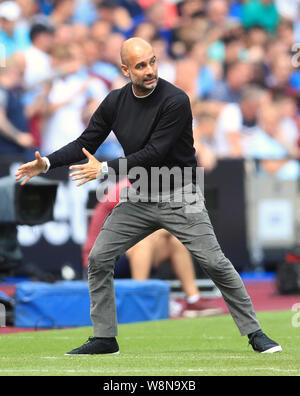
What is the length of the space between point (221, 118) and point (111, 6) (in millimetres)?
2614

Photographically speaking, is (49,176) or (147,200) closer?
(147,200)

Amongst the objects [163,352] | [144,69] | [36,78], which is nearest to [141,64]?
[144,69]

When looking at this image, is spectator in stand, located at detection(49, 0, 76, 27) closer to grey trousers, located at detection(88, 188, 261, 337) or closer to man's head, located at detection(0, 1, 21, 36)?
man's head, located at detection(0, 1, 21, 36)

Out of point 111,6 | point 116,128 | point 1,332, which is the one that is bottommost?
point 1,332

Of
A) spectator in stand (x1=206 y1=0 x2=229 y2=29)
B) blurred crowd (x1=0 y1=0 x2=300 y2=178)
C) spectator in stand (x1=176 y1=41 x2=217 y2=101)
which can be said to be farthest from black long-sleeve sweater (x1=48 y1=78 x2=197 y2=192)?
spectator in stand (x1=206 y1=0 x2=229 y2=29)

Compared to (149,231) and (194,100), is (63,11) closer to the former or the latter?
(194,100)

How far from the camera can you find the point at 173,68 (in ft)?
52.0

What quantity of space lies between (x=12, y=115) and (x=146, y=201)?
300 inches

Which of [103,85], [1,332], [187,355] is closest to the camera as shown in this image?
[187,355]

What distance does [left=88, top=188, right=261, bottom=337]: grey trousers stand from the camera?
635cm

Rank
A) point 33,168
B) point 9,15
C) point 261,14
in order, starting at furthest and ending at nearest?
point 261,14
point 9,15
point 33,168
